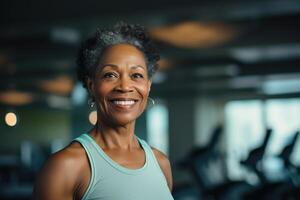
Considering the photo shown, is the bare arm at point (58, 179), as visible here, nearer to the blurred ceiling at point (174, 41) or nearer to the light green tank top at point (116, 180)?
the light green tank top at point (116, 180)

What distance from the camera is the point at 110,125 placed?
0.87m

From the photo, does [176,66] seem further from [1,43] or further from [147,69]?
[147,69]

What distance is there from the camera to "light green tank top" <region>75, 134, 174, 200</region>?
79 cm

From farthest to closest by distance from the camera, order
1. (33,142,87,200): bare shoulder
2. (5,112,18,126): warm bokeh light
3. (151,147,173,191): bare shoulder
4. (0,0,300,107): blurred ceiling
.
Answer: (5,112,18,126): warm bokeh light
(0,0,300,107): blurred ceiling
(151,147,173,191): bare shoulder
(33,142,87,200): bare shoulder

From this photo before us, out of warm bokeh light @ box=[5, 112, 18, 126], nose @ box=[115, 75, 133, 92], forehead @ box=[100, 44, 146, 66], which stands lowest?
warm bokeh light @ box=[5, 112, 18, 126]

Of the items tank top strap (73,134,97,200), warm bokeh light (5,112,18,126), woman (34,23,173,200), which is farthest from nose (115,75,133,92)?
warm bokeh light (5,112,18,126)

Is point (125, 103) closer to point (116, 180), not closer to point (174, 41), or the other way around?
point (116, 180)

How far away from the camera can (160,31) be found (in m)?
4.62

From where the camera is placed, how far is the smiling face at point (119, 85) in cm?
85

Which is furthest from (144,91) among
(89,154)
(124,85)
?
(89,154)

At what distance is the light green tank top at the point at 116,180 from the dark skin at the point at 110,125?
0.01 meters

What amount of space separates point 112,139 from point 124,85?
0.33 feet

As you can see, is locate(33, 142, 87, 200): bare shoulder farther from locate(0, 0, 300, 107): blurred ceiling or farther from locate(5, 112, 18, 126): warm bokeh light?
locate(5, 112, 18, 126): warm bokeh light

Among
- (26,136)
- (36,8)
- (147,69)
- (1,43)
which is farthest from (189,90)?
(147,69)
